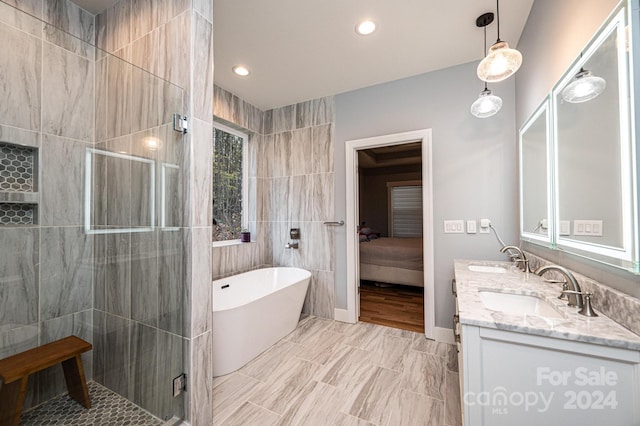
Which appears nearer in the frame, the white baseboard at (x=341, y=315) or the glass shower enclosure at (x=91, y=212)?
the glass shower enclosure at (x=91, y=212)

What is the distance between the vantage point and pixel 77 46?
1.71 m

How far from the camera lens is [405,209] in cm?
644

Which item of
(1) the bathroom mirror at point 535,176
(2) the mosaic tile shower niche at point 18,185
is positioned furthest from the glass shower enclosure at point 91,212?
(1) the bathroom mirror at point 535,176

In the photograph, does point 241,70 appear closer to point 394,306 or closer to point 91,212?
point 91,212

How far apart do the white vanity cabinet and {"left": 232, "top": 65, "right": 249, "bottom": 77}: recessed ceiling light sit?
2.73 metres

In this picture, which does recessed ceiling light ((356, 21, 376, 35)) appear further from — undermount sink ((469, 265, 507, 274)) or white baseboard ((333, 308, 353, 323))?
white baseboard ((333, 308, 353, 323))

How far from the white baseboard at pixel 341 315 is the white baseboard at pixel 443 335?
892 millimetres

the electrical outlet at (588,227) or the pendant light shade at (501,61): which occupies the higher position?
the pendant light shade at (501,61)

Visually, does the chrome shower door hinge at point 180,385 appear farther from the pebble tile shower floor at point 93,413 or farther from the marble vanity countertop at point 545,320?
the marble vanity countertop at point 545,320

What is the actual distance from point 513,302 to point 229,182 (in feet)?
9.74

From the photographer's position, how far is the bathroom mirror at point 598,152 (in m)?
0.87

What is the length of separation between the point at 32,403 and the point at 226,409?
109 cm

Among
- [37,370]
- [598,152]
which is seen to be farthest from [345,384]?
[598,152]

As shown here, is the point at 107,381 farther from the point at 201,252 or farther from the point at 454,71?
the point at 454,71
